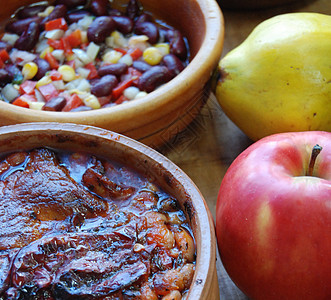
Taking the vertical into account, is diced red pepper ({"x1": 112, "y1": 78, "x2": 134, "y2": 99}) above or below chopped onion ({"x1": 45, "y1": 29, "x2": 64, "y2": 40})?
below

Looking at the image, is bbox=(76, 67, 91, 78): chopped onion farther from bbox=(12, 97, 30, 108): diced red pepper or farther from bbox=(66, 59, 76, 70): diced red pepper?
bbox=(12, 97, 30, 108): diced red pepper

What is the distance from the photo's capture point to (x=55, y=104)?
1.42m

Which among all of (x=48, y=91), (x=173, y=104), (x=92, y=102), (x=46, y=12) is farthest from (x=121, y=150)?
(x=46, y=12)

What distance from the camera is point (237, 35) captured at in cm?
185

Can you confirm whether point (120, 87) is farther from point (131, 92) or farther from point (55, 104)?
point (55, 104)

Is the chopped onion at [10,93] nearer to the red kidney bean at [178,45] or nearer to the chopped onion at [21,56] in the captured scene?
the chopped onion at [21,56]

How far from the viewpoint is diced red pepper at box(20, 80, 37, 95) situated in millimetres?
1508

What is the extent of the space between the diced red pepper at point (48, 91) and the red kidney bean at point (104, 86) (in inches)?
4.3

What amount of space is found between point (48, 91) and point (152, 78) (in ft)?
0.98

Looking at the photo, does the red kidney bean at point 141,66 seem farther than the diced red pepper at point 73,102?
Yes

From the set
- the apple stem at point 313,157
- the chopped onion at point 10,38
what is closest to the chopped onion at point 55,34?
the chopped onion at point 10,38

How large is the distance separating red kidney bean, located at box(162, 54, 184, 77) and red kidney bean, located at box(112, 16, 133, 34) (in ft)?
0.64

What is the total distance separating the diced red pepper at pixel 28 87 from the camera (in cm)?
151

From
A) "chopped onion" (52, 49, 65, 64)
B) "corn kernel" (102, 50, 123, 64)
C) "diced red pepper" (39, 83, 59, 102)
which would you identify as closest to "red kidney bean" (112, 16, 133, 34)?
"corn kernel" (102, 50, 123, 64)
